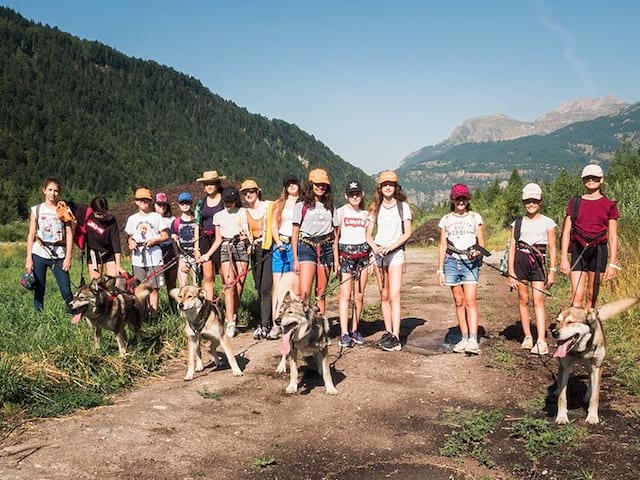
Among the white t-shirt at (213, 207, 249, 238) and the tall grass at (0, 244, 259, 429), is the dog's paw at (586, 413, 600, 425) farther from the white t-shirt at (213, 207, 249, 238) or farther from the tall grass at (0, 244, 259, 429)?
the white t-shirt at (213, 207, 249, 238)

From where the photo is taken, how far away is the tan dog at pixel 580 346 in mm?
4348

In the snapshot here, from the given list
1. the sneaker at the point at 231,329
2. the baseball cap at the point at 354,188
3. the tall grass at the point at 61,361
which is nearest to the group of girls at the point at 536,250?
the baseball cap at the point at 354,188

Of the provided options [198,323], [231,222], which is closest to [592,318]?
[198,323]

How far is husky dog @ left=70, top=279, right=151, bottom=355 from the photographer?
589cm

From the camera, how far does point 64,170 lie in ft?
331

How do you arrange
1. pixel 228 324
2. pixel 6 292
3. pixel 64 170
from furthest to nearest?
1. pixel 64 170
2. pixel 6 292
3. pixel 228 324

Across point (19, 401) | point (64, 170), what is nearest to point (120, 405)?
point (19, 401)

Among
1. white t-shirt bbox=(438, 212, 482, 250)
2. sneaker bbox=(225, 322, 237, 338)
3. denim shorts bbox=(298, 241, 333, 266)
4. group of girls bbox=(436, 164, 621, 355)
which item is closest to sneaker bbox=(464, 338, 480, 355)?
group of girls bbox=(436, 164, 621, 355)

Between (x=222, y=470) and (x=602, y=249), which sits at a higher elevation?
(x=602, y=249)

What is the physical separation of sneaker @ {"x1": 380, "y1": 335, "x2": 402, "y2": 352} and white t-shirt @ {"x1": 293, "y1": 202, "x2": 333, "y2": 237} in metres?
1.62

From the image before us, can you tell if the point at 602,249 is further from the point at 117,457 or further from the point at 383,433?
the point at 117,457

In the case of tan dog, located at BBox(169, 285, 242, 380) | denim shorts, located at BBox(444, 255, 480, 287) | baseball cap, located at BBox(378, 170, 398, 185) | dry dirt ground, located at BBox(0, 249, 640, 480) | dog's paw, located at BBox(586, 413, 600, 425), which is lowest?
dry dirt ground, located at BBox(0, 249, 640, 480)

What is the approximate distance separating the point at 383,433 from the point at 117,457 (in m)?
2.17

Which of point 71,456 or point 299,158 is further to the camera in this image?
point 299,158
